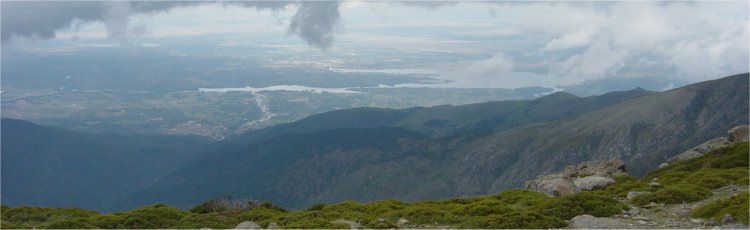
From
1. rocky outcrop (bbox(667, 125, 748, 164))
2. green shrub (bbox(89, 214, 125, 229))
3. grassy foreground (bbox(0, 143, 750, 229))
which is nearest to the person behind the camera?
grassy foreground (bbox(0, 143, 750, 229))

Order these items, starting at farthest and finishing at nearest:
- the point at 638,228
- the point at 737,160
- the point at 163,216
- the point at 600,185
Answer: the point at 737,160, the point at 600,185, the point at 163,216, the point at 638,228

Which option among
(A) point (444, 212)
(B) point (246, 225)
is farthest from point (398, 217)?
(B) point (246, 225)

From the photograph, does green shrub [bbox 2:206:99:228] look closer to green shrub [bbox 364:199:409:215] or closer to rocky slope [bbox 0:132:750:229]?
rocky slope [bbox 0:132:750:229]

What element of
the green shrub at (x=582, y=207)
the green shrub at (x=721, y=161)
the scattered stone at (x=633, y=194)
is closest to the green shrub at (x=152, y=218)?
the green shrub at (x=582, y=207)

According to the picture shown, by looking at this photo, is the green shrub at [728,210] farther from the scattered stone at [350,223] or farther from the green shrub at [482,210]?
the scattered stone at [350,223]

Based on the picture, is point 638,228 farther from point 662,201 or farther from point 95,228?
point 95,228

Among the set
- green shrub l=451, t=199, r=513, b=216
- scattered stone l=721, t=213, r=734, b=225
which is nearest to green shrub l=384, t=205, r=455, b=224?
green shrub l=451, t=199, r=513, b=216

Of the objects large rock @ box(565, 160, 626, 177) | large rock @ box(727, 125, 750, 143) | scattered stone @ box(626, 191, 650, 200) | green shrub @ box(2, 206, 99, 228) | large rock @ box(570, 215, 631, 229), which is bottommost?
large rock @ box(565, 160, 626, 177)
